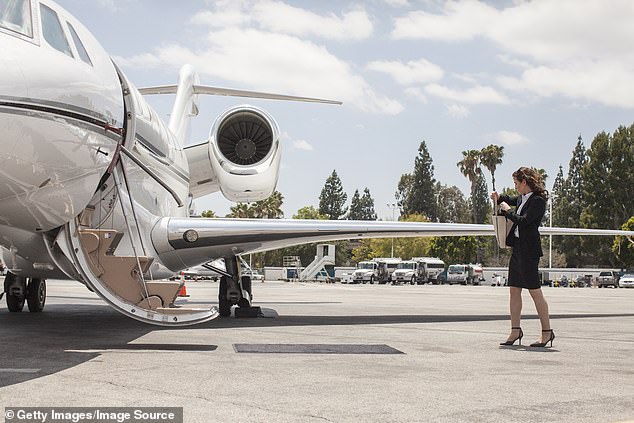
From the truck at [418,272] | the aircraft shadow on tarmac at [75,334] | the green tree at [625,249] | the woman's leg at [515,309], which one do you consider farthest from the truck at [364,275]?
the woman's leg at [515,309]

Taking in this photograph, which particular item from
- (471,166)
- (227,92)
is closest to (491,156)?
(471,166)

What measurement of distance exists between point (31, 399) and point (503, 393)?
2.93m

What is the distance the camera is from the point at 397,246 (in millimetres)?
105750

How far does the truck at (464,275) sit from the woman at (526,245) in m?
55.1

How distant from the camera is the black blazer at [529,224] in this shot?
328 inches

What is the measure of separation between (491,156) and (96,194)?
83803 millimetres

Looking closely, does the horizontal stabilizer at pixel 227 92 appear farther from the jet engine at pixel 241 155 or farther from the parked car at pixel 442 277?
the parked car at pixel 442 277

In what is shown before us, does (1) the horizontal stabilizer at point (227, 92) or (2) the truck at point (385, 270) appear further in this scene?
(2) the truck at point (385, 270)

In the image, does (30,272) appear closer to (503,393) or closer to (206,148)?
(206,148)

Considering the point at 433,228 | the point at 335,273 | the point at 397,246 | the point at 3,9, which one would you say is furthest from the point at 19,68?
the point at 397,246

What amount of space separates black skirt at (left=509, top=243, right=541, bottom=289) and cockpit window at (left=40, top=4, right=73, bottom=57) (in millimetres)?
4912

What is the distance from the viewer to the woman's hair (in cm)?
844

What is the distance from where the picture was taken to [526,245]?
8.37 m

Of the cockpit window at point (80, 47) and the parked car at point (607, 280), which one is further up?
the cockpit window at point (80, 47)
